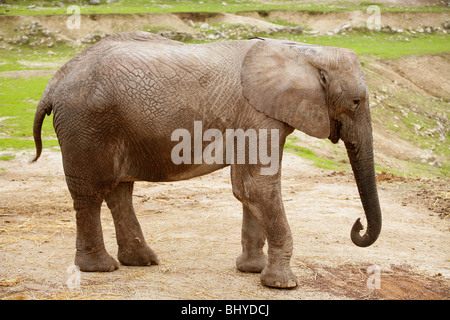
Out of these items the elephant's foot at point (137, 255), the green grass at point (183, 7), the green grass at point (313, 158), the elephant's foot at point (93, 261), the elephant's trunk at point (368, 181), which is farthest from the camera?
the green grass at point (183, 7)

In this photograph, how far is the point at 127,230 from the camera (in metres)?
6.72

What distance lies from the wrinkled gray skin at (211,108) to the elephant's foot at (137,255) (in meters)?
0.87

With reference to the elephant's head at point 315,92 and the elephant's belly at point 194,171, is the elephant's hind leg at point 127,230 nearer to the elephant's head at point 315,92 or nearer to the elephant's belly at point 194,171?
the elephant's belly at point 194,171


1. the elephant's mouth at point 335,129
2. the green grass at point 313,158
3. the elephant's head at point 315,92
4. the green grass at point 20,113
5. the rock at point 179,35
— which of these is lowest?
the green grass at point 20,113

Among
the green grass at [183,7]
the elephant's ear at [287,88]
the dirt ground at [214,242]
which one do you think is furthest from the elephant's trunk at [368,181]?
the green grass at [183,7]

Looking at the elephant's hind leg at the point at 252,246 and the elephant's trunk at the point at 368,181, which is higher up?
the elephant's trunk at the point at 368,181

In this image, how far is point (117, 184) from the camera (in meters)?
6.52

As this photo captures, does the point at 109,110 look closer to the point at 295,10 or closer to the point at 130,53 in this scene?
the point at 130,53

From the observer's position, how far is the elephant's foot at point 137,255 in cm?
676

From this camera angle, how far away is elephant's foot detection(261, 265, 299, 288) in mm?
6020

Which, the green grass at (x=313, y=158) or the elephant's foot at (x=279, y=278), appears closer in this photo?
the elephant's foot at (x=279, y=278)

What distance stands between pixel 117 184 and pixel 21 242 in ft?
6.60

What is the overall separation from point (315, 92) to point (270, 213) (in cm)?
130

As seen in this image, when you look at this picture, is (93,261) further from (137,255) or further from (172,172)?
(172,172)
